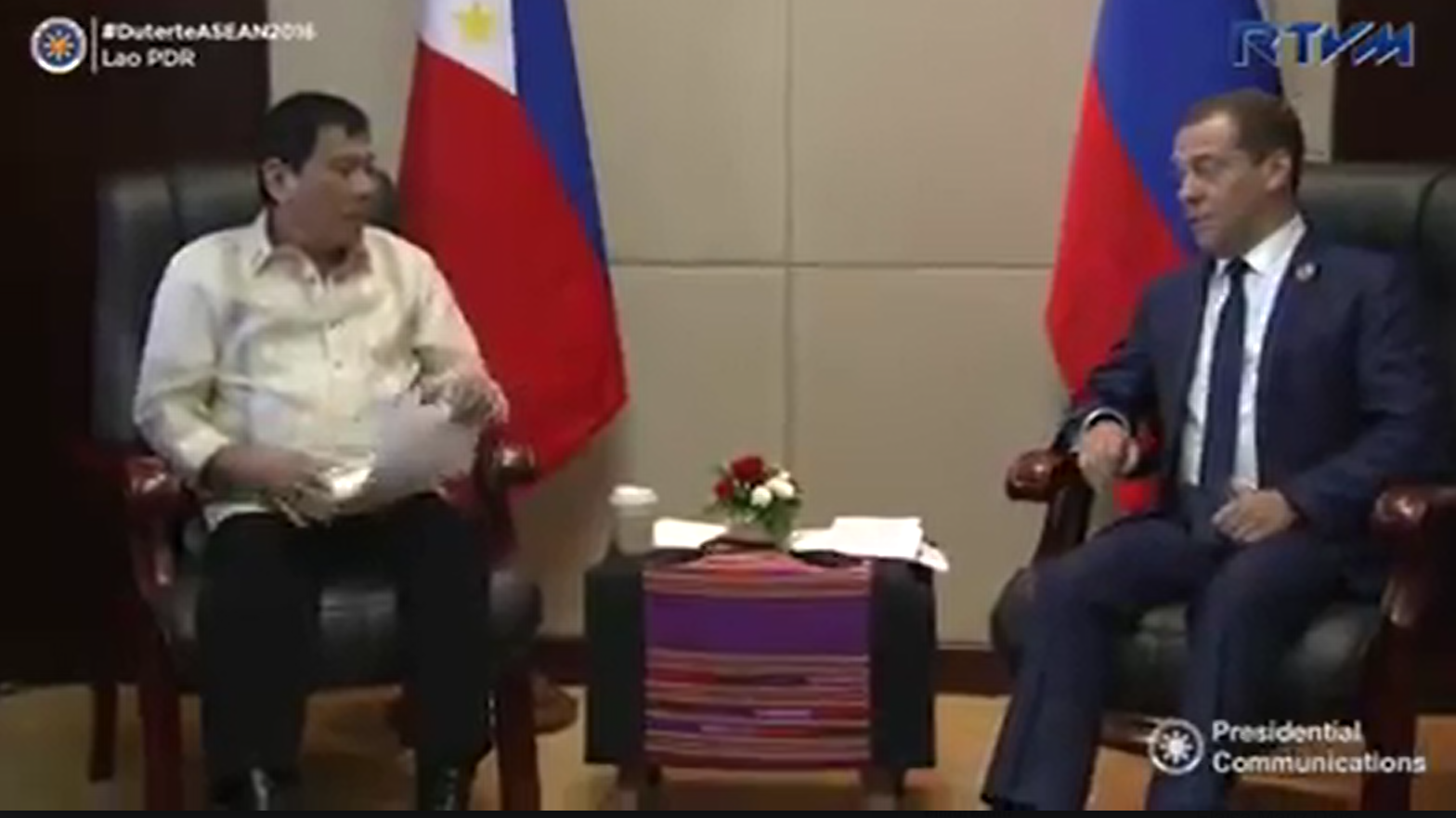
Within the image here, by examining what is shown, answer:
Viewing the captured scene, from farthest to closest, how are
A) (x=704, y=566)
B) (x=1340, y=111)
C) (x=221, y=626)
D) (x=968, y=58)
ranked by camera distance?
(x=968, y=58) < (x=1340, y=111) < (x=704, y=566) < (x=221, y=626)

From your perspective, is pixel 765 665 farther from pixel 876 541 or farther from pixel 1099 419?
pixel 1099 419

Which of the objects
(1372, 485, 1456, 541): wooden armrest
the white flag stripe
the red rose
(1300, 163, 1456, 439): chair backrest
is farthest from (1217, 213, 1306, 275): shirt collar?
the white flag stripe

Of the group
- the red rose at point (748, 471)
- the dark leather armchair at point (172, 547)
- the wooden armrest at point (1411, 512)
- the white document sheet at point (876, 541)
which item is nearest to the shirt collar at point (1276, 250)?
the wooden armrest at point (1411, 512)

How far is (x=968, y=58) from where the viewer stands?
3.57 m

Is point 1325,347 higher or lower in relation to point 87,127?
lower

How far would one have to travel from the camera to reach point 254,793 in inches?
112

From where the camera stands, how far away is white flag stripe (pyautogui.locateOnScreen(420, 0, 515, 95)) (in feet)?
11.0

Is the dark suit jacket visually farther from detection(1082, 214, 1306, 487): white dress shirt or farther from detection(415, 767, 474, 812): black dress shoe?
detection(415, 767, 474, 812): black dress shoe

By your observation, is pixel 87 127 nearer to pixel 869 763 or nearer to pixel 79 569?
pixel 79 569

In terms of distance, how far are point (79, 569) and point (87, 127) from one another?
590 millimetres

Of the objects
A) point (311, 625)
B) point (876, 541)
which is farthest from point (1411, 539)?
point (311, 625)

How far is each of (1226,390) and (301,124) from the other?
1.19 metres

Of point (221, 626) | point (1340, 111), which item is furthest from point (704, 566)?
point (1340, 111)

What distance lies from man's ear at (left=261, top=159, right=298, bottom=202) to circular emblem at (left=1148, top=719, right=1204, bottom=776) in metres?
1.25
